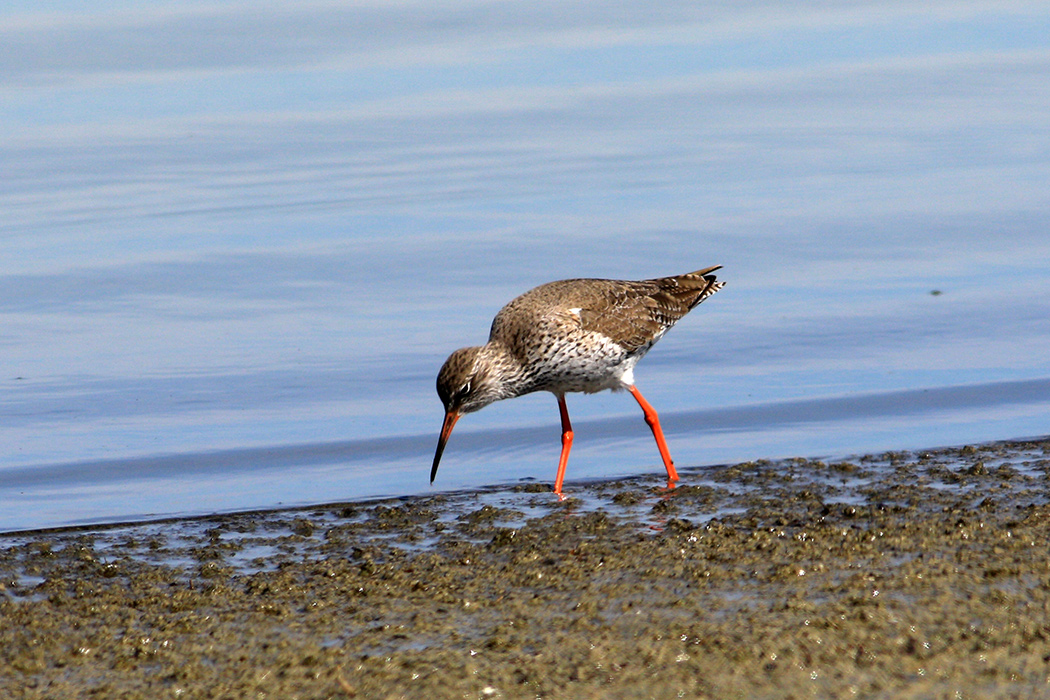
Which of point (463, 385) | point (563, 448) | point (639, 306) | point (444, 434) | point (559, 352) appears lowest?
point (563, 448)

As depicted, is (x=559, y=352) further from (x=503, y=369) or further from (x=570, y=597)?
(x=570, y=597)

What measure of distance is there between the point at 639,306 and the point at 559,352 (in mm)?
845

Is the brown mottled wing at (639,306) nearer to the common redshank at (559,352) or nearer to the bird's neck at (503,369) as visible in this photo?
the common redshank at (559,352)

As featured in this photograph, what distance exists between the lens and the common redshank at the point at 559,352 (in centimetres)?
820

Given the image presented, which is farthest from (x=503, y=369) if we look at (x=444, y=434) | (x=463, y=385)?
(x=444, y=434)

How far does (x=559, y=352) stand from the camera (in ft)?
27.5

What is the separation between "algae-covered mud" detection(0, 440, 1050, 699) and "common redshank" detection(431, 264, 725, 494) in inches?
29.1

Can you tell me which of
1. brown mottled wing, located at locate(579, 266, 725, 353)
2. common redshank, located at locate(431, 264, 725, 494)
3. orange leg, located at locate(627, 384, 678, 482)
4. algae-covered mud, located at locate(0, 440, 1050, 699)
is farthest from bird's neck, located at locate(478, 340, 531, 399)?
algae-covered mud, located at locate(0, 440, 1050, 699)

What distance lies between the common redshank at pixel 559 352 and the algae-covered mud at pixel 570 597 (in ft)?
2.42

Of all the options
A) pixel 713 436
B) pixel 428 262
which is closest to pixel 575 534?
pixel 713 436

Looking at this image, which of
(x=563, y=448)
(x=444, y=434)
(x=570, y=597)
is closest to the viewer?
(x=570, y=597)

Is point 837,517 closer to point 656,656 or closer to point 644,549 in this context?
point 644,549

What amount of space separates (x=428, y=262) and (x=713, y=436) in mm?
4314

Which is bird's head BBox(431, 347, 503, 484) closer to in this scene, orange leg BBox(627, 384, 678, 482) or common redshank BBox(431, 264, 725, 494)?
common redshank BBox(431, 264, 725, 494)
